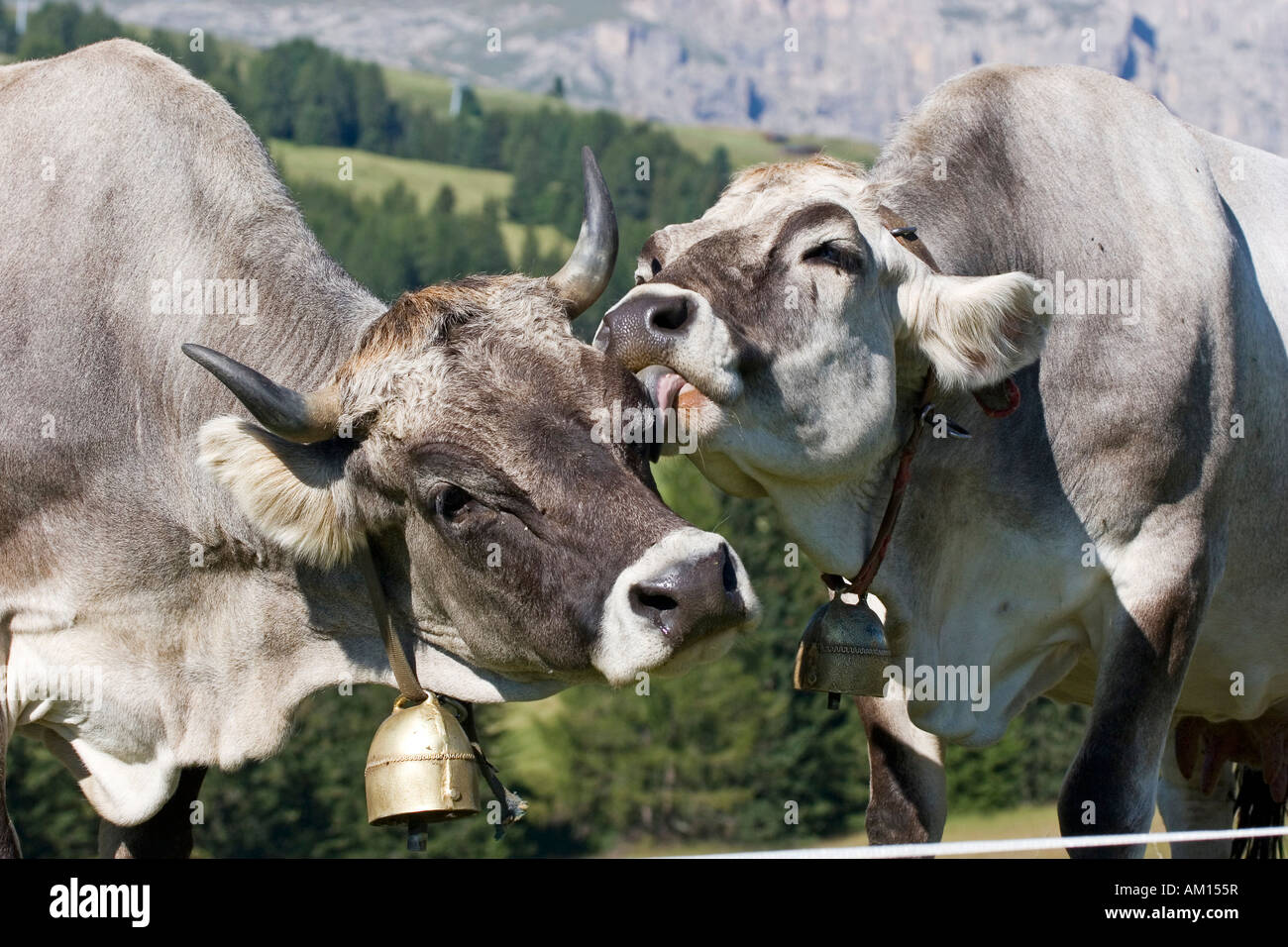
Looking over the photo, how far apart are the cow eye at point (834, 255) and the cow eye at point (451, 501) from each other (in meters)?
1.62

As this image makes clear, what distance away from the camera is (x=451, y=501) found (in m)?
5.24

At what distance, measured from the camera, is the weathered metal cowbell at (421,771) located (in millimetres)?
5371

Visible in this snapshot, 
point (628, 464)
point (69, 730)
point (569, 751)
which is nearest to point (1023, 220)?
point (628, 464)

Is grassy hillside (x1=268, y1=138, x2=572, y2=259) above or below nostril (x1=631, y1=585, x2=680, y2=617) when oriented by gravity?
above

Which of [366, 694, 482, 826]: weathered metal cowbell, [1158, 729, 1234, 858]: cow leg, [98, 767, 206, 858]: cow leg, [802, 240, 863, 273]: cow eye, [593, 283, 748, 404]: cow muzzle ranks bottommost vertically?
[1158, 729, 1234, 858]: cow leg

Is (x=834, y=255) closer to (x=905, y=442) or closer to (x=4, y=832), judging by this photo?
(x=905, y=442)

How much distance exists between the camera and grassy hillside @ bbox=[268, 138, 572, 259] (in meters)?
111

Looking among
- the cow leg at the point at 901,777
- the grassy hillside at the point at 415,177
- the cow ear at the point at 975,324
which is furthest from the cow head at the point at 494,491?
the grassy hillside at the point at 415,177

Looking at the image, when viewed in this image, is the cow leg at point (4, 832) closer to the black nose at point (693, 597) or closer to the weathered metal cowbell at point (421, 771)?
the weathered metal cowbell at point (421, 771)

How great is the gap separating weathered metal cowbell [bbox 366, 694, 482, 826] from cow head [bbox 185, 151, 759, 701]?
1.07 ft

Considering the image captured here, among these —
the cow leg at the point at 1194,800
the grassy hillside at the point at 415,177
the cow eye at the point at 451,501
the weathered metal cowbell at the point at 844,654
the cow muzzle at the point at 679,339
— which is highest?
the grassy hillside at the point at 415,177

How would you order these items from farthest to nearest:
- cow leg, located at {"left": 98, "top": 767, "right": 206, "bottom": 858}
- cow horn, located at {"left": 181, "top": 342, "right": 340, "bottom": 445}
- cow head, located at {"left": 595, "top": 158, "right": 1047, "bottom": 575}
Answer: cow leg, located at {"left": 98, "top": 767, "right": 206, "bottom": 858} < cow head, located at {"left": 595, "top": 158, "right": 1047, "bottom": 575} < cow horn, located at {"left": 181, "top": 342, "right": 340, "bottom": 445}

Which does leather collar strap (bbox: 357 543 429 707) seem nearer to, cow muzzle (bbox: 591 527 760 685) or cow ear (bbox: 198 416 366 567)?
cow ear (bbox: 198 416 366 567)

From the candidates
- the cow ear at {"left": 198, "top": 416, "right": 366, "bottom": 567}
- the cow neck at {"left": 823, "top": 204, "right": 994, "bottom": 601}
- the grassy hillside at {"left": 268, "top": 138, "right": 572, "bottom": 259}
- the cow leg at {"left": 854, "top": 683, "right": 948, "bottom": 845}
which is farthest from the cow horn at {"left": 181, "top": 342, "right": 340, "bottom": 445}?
the grassy hillside at {"left": 268, "top": 138, "right": 572, "bottom": 259}
